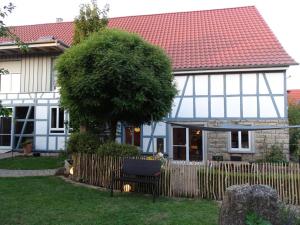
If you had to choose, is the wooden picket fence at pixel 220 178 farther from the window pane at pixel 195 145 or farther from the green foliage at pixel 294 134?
the green foliage at pixel 294 134

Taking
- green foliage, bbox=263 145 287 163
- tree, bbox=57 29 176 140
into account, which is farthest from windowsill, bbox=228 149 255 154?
tree, bbox=57 29 176 140

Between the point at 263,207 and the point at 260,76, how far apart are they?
34.0 ft

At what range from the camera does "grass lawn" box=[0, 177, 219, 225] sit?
19.1 ft

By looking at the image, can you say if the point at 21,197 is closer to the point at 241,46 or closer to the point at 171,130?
the point at 171,130

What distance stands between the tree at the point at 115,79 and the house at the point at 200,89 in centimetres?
233

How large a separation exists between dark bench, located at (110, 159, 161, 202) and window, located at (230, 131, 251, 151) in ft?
23.2

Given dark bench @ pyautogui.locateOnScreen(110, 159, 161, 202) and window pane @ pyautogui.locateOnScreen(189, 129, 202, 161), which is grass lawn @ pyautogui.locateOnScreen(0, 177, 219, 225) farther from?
window pane @ pyautogui.locateOnScreen(189, 129, 202, 161)

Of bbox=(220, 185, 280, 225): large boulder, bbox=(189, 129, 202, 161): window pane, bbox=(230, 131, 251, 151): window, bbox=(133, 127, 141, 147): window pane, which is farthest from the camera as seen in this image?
bbox=(133, 127, 141, 147): window pane

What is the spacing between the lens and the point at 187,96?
47.8 feet

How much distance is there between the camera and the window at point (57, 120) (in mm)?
16719

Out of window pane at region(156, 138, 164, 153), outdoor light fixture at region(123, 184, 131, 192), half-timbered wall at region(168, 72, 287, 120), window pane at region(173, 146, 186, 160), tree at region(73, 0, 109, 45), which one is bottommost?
outdoor light fixture at region(123, 184, 131, 192)

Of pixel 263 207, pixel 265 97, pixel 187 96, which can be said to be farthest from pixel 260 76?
pixel 263 207

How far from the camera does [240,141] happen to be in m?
14.0

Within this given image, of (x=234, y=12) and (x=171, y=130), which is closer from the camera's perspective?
(x=171, y=130)
